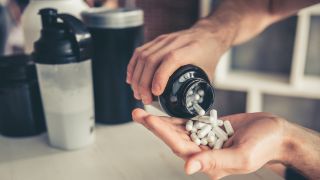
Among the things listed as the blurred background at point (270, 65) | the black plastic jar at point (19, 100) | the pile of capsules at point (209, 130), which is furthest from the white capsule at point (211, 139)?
the blurred background at point (270, 65)

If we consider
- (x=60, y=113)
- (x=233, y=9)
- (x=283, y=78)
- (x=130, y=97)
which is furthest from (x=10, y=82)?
(x=283, y=78)

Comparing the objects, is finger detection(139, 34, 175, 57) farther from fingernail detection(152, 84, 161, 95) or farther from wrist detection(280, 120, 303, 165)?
wrist detection(280, 120, 303, 165)

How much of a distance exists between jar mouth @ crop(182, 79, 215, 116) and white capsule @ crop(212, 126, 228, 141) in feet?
0.16

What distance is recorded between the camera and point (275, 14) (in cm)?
142

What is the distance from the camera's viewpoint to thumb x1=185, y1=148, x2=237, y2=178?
1.93 ft

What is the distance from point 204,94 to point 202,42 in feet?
0.91

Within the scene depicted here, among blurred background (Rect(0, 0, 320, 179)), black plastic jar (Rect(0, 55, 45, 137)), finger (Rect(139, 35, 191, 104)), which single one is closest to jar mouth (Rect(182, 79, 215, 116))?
finger (Rect(139, 35, 191, 104))

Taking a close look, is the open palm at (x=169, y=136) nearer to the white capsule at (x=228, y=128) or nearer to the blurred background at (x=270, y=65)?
the white capsule at (x=228, y=128)

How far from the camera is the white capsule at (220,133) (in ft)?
2.56

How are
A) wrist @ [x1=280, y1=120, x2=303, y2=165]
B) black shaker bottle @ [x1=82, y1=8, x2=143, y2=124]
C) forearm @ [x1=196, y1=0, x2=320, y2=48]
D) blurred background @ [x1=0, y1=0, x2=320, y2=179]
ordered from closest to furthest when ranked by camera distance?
wrist @ [x1=280, y1=120, x2=303, y2=165]
black shaker bottle @ [x1=82, y1=8, x2=143, y2=124]
forearm @ [x1=196, y1=0, x2=320, y2=48]
blurred background @ [x1=0, y1=0, x2=320, y2=179]

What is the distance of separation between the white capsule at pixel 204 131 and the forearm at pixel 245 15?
47 centimetres

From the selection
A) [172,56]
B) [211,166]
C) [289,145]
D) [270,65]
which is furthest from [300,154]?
[270,65]

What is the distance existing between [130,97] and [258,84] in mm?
1350

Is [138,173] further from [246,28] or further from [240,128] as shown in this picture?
[246,28]
